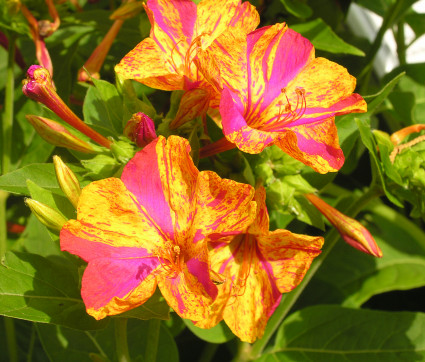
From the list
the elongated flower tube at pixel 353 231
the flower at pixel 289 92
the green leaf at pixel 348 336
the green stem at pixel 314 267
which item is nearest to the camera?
the flower at pixel 289 92

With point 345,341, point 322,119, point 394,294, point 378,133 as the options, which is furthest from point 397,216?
point 322,119

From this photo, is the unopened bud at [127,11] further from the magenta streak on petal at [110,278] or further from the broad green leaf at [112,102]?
the magenta streak on petal at [110,278]

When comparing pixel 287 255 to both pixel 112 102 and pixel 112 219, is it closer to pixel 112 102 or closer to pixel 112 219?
pixel 112 219

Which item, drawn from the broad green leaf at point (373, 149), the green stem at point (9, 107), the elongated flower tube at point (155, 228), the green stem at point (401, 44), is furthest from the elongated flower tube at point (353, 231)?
the green stem at point (401, 44)

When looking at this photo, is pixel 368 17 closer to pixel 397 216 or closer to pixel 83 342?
pixel 397 216

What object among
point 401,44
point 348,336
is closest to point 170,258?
point 348,336
